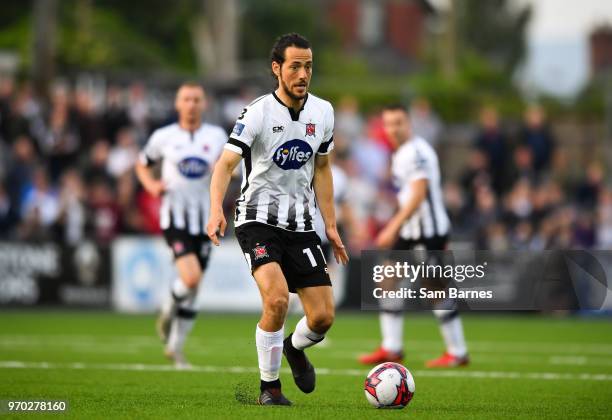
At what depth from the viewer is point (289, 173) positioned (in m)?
8.72

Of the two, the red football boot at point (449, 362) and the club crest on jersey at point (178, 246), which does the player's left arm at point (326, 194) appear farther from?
the red football boot at point (449, 362)

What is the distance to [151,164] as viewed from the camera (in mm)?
12391

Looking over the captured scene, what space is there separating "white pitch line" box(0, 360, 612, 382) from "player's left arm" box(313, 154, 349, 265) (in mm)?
2821

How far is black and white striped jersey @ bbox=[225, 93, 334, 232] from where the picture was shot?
8589mm

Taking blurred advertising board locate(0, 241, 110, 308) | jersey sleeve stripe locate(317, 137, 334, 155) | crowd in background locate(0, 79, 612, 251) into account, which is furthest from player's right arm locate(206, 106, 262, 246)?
blurred advertising board locate(0, 241, 110, 308)

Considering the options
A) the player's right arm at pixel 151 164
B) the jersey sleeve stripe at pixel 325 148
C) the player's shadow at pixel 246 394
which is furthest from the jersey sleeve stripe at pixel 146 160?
the jersey sleeve stripe at pixel 325 148

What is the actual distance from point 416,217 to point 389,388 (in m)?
4.49

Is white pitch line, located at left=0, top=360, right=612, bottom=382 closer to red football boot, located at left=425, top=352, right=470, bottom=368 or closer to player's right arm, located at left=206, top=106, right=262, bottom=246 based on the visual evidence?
red football boot, located at left=425, top=352, right=470, bottom=368

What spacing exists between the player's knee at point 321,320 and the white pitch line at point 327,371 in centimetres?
284

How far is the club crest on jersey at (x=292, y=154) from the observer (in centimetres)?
866

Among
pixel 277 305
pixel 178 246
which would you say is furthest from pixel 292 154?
pixel 178 246

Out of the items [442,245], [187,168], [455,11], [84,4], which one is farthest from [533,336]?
[84,4]

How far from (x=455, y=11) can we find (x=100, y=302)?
72.5 ft

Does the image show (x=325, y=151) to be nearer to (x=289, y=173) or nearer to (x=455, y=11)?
(x=289, y=173)
